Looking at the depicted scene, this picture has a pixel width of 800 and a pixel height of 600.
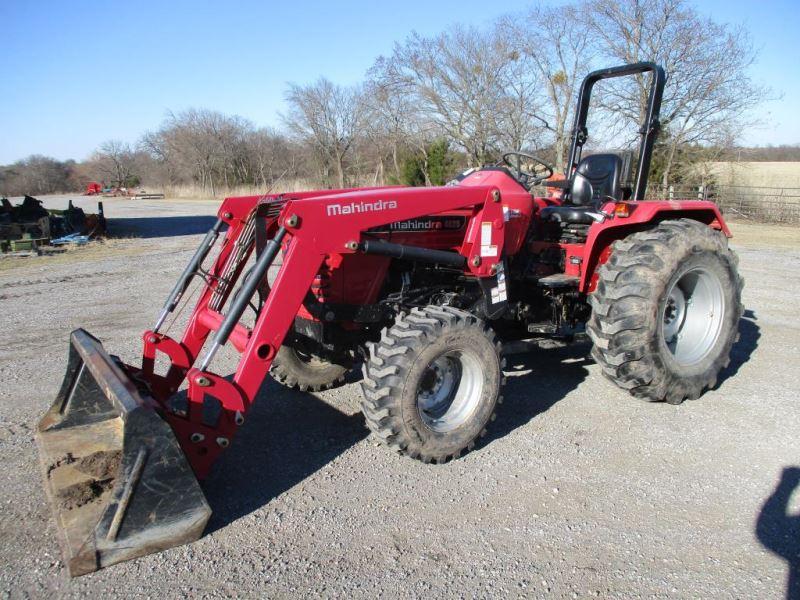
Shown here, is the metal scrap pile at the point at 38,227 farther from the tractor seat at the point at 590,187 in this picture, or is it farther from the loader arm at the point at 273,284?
the tractor seat at the point at 590,187

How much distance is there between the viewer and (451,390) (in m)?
3.61

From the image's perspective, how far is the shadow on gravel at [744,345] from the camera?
16.2ft

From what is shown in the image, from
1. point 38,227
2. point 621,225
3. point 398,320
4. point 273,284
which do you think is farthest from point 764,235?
point 38,227

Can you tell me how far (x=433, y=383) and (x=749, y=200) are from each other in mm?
19792

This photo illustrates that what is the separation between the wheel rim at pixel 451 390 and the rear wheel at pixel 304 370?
1.06 metres

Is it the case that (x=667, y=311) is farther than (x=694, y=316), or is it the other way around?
(x=694, y=316)

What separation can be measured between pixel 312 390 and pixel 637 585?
267cm

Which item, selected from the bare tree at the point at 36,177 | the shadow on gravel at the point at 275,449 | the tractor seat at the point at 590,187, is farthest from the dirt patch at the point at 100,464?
the bare tree at the point at 36,177

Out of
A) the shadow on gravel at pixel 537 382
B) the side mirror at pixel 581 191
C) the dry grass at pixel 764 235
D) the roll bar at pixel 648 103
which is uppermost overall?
the roll bar at pixel 648 103

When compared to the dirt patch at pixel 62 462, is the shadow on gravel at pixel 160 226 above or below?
below

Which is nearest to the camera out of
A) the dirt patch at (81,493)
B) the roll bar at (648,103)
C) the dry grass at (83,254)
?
the dirt patch at (81,493)

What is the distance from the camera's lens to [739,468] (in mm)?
3350

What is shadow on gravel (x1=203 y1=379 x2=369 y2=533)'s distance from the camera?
3.07m

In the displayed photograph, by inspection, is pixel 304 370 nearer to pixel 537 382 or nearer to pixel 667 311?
pixel 537 382
